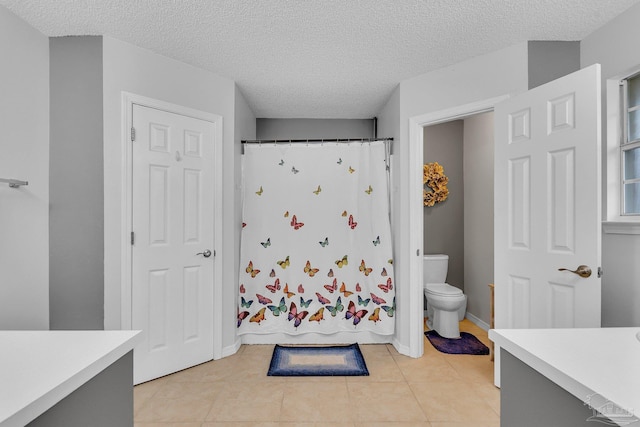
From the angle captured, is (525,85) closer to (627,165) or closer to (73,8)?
(627,165)

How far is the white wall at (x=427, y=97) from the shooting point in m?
2.29

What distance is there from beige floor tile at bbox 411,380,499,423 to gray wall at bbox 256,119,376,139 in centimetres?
283

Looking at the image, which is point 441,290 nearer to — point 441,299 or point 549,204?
point 441,299

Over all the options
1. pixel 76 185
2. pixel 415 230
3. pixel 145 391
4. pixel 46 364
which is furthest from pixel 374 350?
pixel 76 185

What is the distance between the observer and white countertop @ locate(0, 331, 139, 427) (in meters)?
0.63

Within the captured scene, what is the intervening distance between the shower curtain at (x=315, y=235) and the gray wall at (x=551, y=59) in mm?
1299

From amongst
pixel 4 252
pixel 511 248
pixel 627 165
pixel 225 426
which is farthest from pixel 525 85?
pixel 4 252

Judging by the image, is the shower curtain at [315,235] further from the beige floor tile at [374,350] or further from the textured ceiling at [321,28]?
the textured ceiling at [321,28]

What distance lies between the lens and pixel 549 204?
6.22 ft

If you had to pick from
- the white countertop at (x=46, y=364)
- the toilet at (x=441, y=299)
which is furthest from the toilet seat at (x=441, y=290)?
the white countertop at (x=46, y=364)

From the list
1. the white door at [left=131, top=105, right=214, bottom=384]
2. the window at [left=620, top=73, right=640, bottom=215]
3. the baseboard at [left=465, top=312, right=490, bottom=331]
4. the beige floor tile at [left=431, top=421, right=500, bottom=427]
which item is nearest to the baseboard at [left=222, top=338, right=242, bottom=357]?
the white door at [left=131, top=105, right=214, bottom=384]

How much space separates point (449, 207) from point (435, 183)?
356 millimetres

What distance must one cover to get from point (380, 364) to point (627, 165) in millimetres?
2175

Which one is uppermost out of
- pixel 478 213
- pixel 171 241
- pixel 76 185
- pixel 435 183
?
pixel 435 183
